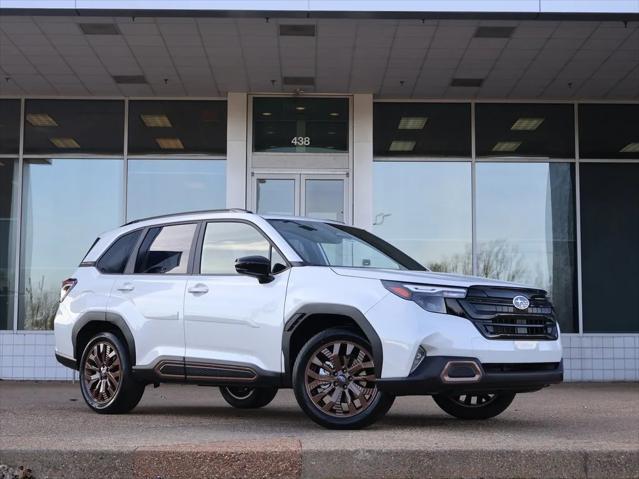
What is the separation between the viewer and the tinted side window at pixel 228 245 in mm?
7588

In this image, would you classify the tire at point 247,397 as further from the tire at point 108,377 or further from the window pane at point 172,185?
the window pane at point 172,185

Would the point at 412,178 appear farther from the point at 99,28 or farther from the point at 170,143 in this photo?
the point at 99,28

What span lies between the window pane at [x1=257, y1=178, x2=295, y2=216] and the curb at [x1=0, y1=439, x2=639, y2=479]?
9649 mm

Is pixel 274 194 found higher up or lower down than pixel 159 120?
lower down

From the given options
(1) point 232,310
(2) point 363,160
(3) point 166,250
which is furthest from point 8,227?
(1) point 232,310

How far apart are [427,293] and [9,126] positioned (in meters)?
11.1

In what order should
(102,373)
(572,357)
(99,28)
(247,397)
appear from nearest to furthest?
(102,373) < (247,397) < (99,28) < (572,357)

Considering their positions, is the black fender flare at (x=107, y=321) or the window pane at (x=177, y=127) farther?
the window pane at (x=177, y=127)

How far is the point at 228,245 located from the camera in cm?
783

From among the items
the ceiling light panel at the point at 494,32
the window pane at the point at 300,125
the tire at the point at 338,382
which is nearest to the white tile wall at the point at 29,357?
the window pane at the point at 300,125

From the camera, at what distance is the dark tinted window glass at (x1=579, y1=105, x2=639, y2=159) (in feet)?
51.1

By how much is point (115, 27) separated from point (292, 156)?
153 inches

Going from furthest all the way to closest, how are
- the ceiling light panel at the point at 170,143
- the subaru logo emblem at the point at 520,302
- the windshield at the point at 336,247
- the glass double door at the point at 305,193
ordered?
the ceiling light panel at the point at 170,143
the glass double door at the point at 305,193
the windshield at the point at 336,247
the subaru logo emblem at the point at 520,302

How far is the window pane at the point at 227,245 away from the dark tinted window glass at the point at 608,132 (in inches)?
368
